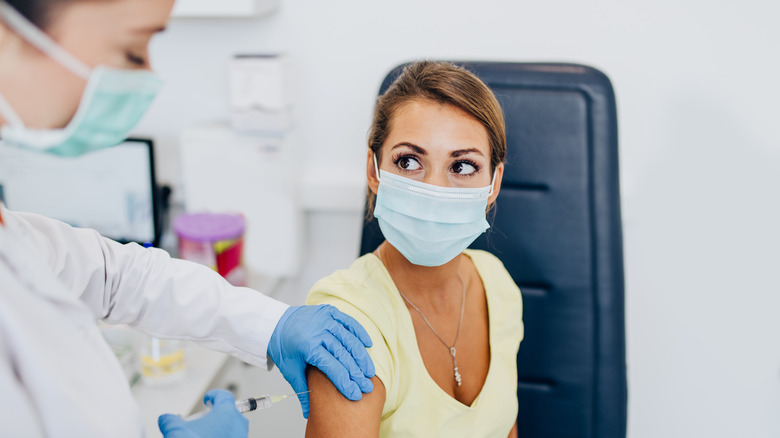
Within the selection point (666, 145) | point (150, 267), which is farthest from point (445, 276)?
point (666, 145)

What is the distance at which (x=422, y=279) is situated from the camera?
3.99ft

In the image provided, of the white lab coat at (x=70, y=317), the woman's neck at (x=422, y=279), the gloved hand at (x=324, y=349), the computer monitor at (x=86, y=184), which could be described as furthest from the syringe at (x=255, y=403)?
the computer monitor at (x=86, y=184)

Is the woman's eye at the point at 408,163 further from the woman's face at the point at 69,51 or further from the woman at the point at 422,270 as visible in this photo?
the woman's face at the point at 69,51

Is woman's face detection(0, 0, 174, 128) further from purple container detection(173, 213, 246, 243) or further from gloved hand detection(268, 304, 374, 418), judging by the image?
purple container detection(173, 213, 246, 243)

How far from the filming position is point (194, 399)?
4.23 ft

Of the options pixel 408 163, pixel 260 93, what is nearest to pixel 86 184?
pixel 260 93

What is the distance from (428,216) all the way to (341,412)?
360 mm

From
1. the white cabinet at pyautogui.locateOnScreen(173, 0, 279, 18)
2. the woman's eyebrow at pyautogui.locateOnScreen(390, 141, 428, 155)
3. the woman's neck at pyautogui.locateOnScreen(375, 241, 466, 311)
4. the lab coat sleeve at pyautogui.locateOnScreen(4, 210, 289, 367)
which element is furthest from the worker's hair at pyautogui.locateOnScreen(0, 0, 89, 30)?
the white cabinet at pyautogui.locateOnScreen(173, 0, 279, 18)

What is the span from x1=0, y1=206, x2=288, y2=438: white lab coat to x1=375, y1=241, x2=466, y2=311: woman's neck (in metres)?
0.37

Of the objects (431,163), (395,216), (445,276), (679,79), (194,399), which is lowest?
(194,399)

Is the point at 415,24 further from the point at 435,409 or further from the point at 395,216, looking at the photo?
the point at 435,409

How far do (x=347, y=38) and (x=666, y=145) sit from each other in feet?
3.23

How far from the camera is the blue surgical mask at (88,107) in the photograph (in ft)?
1.97

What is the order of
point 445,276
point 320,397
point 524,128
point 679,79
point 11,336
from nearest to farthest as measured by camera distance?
point 11,336 < point 320,397 < point 445,276 < point 524,128 < point 679,79
